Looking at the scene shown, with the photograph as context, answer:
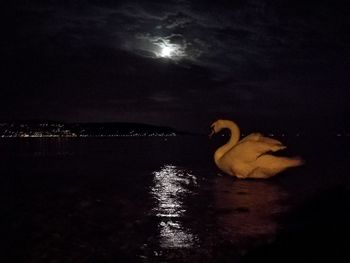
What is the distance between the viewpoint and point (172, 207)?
43.0ft

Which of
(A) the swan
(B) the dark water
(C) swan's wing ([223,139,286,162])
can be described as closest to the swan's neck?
(A) the swan

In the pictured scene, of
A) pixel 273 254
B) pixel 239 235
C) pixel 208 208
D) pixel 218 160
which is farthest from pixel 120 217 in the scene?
pixel 218 160

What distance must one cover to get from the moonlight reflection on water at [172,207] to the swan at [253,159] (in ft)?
6.68

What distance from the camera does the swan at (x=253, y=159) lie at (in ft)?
53.3

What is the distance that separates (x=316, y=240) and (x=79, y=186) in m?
12.3

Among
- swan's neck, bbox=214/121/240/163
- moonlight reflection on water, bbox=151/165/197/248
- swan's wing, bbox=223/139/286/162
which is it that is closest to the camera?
moonlight reflection on water, bbox=151/165/197/248

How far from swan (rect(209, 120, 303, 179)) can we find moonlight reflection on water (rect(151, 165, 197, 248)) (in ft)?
6.68

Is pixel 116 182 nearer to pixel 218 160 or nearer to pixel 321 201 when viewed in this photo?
pixel 218 160

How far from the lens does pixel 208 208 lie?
12.9 meters

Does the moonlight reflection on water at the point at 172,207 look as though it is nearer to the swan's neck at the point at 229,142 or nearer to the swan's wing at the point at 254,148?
the swan's neck at the point at 229,142

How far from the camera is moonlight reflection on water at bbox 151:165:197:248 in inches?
368

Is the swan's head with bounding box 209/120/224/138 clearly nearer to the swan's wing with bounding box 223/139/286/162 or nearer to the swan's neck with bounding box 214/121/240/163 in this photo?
the swan's neck with bounding box 214/121/240/163

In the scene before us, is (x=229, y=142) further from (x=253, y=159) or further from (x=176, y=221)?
(x=176, y=221)

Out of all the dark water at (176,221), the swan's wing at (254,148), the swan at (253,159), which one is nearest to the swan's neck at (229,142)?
the swan at (253,159)
